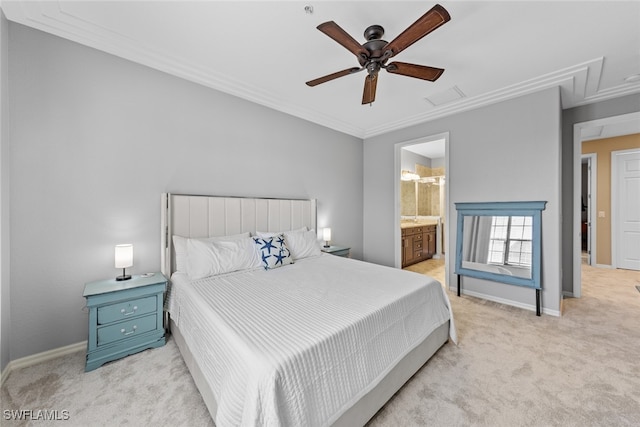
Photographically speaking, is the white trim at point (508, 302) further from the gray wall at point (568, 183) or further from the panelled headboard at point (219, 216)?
the panelled headboard at point (219, 216)

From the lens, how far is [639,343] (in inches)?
91.7

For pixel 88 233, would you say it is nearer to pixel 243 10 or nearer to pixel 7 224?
pixel 7 224

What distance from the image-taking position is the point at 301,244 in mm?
3186

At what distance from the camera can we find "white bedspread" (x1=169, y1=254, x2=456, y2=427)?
3.64 feet

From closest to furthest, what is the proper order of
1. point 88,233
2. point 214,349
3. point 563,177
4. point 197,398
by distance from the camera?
point 214,349 < point 197,398 < point 88,233 < point 563,177

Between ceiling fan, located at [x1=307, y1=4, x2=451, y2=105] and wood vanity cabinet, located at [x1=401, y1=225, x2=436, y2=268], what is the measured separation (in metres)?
3.26

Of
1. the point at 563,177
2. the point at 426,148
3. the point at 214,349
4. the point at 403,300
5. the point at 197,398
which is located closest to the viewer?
the point at 214,349

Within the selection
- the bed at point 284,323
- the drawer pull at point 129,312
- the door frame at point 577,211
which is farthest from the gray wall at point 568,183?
the drawer pull at point 129,312

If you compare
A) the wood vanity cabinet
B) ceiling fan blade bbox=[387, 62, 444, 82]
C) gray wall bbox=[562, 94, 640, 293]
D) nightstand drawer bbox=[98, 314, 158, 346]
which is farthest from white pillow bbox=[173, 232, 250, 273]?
gray wall bbox=[562, 94, 640, 293]

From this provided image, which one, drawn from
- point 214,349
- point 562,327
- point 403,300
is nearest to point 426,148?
point 562,327

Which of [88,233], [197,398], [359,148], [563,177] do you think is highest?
[359,148]

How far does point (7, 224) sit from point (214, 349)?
193 centimetres

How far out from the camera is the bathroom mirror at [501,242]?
3.03 metres

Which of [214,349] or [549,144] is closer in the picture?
[214,349]
